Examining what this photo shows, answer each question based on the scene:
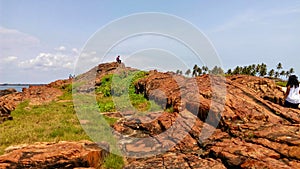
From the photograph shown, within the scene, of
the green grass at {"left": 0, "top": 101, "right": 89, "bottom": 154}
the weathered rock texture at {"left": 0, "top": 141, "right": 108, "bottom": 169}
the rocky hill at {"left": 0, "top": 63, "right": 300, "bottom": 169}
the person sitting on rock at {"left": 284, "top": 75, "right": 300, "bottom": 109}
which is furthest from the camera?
the person sitting on rock at {"left": 284, "top": 75, "right": 300, "bottom": 109}

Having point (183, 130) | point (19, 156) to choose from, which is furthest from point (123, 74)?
point (19, 156)

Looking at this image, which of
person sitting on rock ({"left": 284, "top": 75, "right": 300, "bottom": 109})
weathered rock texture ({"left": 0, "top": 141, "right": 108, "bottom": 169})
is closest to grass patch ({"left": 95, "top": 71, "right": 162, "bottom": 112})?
person sitting on rock ({"left": 284, "top": 75, "right": 300, "bottom": 109})

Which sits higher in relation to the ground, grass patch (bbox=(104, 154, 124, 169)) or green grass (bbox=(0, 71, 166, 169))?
green grass (bbox=(0, 71, 166, 169))

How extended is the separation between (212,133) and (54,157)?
21.7 feet

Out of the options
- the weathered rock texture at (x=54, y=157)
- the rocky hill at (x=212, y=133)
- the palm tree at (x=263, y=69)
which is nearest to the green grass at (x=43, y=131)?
the rocky hill at (x=212, y=133)

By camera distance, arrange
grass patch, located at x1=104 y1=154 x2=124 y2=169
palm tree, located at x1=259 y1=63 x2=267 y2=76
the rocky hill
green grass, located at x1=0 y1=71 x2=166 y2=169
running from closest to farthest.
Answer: the rocky hill
grass patch, located at x1=104 y1=154 x2=124 y2=169
green grass, located at x1=0 y1=71 x2=166 y2=169
palm tree, located at x1=259 y1=63 x2=267 y2=76

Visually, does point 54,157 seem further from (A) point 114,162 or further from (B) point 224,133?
(B) point 224,133

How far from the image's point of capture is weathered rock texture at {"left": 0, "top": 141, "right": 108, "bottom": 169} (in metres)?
8.41

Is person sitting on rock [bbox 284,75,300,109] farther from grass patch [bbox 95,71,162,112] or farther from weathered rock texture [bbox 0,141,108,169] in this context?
weathered rock texture [bbox 0,141,108,169]

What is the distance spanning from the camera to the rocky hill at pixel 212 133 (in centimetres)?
855

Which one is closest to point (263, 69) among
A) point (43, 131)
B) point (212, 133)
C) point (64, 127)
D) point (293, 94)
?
point (293, 94)

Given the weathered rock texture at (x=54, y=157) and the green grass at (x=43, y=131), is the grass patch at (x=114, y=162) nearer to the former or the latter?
the weathered rock texture at (x=54, y=157)

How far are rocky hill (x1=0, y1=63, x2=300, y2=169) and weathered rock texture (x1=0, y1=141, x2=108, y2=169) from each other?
6 cm

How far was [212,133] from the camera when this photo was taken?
11477 mm
